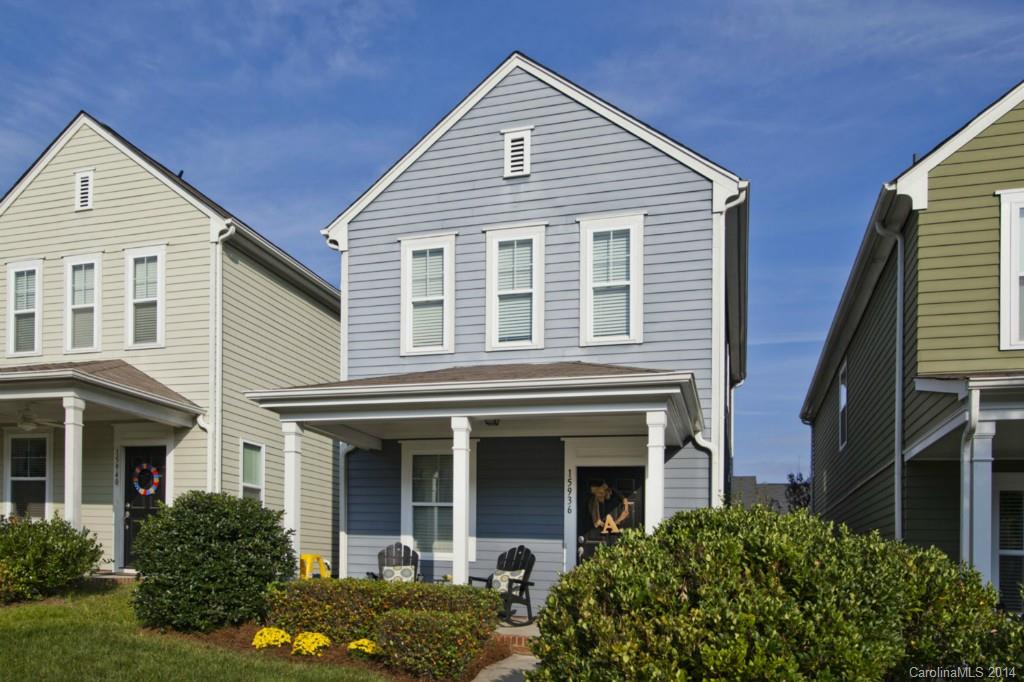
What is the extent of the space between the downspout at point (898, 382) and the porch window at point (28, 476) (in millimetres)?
13244

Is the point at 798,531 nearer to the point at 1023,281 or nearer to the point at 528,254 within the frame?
the point at 1023,281

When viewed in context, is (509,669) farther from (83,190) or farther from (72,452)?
(83,190)

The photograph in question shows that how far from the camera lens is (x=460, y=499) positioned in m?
11.0

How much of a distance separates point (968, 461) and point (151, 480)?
12.1m

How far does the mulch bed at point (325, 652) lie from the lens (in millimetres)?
9266

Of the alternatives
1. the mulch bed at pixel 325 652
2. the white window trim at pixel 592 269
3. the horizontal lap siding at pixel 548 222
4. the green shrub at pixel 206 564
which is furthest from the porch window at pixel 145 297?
the white window trim at pixel 592 269

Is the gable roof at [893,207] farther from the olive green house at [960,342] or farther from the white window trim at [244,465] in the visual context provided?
the white window trim at [244,465]

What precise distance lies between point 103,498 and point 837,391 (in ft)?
→ 48.5

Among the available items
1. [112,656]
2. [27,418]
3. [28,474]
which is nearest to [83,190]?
[27,418]

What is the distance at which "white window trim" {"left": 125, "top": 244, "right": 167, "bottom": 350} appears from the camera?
15.5 metres

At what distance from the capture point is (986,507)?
9.00 meters

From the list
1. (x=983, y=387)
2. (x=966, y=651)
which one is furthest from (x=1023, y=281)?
(x=966, y=651)

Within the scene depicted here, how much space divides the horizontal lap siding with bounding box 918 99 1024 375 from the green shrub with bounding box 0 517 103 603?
34.2 ft

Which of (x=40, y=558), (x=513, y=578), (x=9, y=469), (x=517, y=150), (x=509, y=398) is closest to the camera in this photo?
(x=509, y=398)
